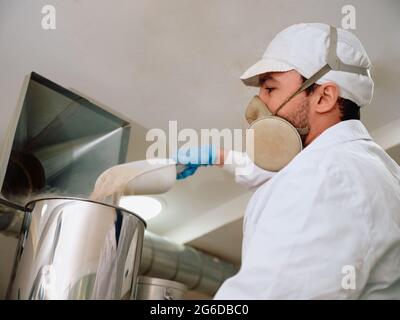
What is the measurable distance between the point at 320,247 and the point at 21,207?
3.99 ft

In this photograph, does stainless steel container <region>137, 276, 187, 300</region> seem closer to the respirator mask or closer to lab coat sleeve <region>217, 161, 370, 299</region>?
the respirator mask

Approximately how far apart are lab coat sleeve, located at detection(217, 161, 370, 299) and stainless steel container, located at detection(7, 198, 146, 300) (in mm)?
535

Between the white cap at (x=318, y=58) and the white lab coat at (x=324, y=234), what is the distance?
308 mm

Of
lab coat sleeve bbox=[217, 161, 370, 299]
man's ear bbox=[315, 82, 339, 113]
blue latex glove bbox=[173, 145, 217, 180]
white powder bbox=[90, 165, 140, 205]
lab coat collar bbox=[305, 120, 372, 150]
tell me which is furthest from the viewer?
blue latex glove bbox=[173, 145, 217, 180]

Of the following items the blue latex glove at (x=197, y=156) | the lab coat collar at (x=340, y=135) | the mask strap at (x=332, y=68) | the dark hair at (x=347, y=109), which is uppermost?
the mask strap at (x=332, y=68)

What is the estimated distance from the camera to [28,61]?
1825 mm

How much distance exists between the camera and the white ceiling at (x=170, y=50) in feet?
5.25

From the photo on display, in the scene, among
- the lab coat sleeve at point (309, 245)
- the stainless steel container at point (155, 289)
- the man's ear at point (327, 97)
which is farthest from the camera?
the stainless steel container at point (155, 289)

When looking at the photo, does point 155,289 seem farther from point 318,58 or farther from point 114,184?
point 318,58

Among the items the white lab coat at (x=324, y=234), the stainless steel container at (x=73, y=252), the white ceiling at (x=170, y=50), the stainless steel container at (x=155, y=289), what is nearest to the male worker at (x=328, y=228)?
the white lab coat at (x=324, y=234)

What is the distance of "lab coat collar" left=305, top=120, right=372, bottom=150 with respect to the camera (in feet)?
3.00

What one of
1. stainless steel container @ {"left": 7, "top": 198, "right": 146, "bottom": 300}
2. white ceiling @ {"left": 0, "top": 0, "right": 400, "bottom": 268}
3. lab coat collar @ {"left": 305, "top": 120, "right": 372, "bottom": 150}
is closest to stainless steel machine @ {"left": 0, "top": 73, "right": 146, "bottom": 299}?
stainless steel container @ {"left": 7, "top": 198, "right": 146, "bottom": 300}

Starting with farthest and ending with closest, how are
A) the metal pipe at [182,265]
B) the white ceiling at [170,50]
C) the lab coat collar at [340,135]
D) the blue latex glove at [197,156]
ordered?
the metal pipe at [182,265] → the white ceiling at [170,50] → the blue latex glove at [197,156] → the lab coat collar at [340,135]

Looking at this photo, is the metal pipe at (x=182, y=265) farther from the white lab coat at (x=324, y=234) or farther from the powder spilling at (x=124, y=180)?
the white lab coat at (x=324, y=234)
